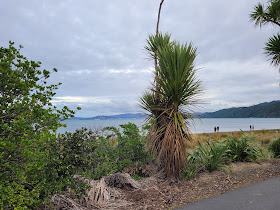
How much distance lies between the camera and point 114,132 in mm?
7289

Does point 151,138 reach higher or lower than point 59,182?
higher

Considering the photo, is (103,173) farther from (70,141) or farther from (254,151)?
(254,151)

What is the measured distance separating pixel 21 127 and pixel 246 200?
4131 millimetres

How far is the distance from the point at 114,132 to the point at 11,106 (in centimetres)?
462

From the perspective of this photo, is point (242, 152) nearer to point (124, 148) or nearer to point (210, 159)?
point (210, 159)

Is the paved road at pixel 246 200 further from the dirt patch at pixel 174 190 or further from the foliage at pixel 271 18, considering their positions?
the foliage at pixel 271 18

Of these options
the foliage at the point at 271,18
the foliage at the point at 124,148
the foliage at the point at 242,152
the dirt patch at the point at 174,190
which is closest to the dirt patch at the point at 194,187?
the dirt patch at the point at 174,190

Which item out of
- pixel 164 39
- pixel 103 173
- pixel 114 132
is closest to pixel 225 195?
pixel 103 173

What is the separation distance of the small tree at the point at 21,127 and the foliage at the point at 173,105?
→ 2.90m

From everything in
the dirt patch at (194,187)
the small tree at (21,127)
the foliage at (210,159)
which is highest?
the small tree at (21,127)

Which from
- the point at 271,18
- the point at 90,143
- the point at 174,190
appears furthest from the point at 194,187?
the point at 271,18

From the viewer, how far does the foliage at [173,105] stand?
5.23 m

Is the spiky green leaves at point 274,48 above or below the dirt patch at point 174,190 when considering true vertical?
above

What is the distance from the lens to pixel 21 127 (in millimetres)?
2672
